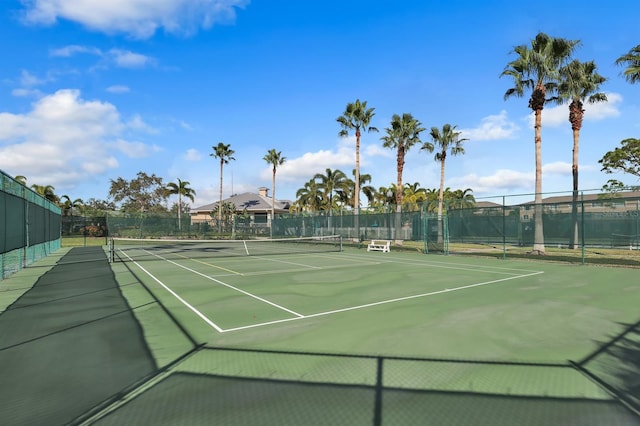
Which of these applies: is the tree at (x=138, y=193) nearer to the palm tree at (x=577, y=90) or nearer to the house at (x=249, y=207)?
the house at (x=249, y=207)

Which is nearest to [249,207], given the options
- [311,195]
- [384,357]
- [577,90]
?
[311,195]

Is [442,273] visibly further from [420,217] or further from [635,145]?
[635,145]

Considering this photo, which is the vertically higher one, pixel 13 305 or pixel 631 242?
pixel 631 242

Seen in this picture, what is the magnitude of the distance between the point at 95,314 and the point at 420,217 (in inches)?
824

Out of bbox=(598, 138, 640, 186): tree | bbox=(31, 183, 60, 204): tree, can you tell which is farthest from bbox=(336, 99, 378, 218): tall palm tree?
bbox=(31, 183, 60, 204): tree

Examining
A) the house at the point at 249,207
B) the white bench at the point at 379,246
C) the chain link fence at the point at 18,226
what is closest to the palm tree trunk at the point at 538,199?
the white bench at the point at 379,246

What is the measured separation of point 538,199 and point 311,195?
4342 cm

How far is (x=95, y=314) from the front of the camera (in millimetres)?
7551

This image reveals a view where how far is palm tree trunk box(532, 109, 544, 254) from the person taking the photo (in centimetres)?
1938

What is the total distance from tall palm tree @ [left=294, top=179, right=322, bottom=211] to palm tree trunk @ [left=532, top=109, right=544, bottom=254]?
39.9 meters

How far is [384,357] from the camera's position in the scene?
496cm

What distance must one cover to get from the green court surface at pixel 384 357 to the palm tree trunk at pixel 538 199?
9.88 metres

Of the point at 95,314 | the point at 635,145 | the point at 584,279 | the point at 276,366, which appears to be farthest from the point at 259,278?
the point at 635,145

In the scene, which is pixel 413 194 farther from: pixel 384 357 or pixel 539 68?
pixel 384 357
